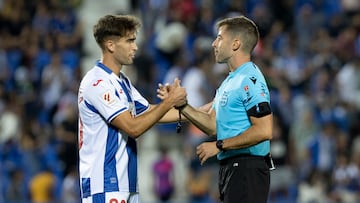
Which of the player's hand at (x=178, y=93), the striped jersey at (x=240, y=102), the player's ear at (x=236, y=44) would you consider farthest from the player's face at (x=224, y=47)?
the player's hand at (x=178, y=93)

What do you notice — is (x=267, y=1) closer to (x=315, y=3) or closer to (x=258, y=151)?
(x=315, y=3)

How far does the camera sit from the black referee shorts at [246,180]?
7.85 metres

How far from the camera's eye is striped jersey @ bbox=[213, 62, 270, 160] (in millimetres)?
7809

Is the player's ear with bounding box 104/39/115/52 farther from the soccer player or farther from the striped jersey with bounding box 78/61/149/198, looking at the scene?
Result: the striped jersey with bounding box 78/61/149/198

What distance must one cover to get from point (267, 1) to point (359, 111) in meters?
3.47

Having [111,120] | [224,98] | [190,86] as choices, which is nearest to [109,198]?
[111,120]

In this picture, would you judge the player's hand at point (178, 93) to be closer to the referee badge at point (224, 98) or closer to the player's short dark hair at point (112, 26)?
the referee badge at point (224, 98)

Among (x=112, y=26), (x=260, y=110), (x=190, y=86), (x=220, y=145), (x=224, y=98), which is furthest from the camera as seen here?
(x=190, y=86)

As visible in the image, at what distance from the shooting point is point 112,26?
8086 millimetres

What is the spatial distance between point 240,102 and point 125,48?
3.33 feet

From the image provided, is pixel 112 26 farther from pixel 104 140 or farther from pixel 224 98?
pixel 224 98

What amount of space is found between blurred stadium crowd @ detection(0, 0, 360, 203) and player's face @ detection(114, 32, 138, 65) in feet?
22.7

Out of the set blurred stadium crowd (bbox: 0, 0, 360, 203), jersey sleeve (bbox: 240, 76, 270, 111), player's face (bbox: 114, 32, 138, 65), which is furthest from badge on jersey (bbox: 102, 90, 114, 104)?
blurred stadium crowd (bbox: 0, 0, 360, 203)

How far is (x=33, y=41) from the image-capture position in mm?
18406
